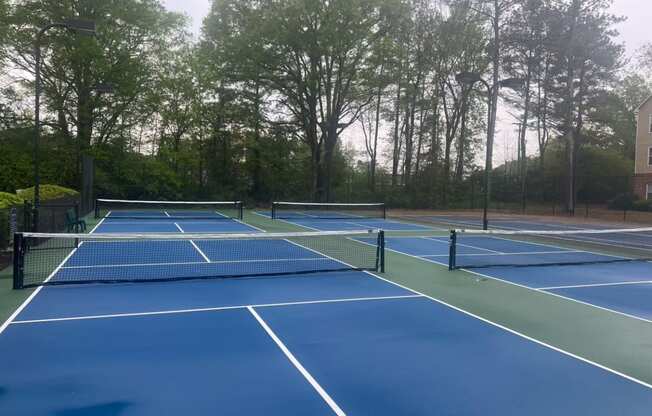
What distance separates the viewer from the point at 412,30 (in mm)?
40594

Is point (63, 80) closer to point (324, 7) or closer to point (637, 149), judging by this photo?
point (324, 7)

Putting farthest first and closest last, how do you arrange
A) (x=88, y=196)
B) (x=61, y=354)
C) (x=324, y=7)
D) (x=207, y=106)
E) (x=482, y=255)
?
(x=207, y=106) < (x=324, y=7) < (x=88, y=196) < (x=482, y=255) < (x=61, y=354)

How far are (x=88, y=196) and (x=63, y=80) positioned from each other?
32.8 ft

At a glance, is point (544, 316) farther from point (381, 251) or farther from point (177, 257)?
point (177, 257)

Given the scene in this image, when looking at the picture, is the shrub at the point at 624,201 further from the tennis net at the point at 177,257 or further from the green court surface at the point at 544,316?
the green court surface at the point at 544,316

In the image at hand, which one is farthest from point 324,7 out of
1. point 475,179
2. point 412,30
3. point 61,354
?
point 61,354

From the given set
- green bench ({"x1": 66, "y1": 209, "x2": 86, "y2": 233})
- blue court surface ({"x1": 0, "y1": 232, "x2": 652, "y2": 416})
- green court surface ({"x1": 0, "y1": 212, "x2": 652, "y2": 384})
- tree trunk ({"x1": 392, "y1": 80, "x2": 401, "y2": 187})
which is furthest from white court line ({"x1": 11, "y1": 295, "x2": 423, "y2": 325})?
tree trunk ({"x1": 392, "y1": 80, "x2": 401, "y2": 187})

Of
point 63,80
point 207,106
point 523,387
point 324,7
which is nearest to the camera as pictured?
point 523,387

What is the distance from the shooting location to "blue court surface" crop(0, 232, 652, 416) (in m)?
4.38

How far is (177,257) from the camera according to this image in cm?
1267

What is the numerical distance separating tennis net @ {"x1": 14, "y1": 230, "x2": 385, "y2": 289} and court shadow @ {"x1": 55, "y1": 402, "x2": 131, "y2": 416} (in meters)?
4.61

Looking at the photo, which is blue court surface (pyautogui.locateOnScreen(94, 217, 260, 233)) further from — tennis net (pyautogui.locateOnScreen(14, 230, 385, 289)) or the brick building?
the brick building

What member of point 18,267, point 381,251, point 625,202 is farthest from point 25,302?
point 625,202

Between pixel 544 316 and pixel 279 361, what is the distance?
443 centimetres
